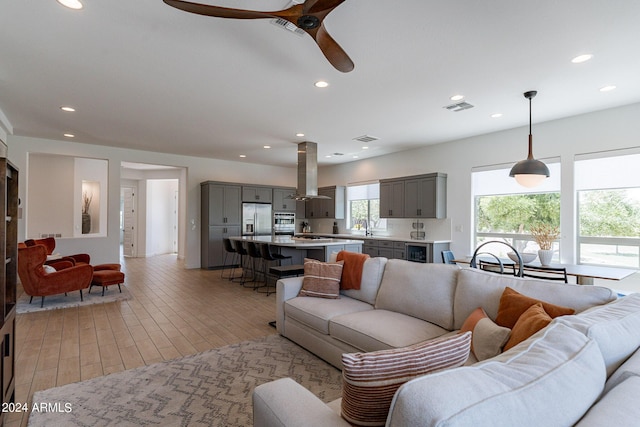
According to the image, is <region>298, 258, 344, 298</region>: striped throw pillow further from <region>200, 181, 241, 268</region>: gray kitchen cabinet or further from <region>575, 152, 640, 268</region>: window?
<region>200, 181, 241, 268</region>: gray kitchen cabinet

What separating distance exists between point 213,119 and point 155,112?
0.80m

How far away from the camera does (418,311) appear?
105 inches

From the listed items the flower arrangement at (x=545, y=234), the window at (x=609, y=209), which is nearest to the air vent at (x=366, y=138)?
the flower arrangement at (x=545, y=234)

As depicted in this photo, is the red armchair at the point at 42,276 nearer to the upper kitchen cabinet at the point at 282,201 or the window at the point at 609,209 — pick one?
the upper kitchen cabinet at the point at 282,201

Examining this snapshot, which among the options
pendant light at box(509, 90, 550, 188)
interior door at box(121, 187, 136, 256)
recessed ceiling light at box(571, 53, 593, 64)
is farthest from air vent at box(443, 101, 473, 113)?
interior door at box(121, 187, 136, 256)

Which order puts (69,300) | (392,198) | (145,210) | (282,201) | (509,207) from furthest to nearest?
(145,210)
(282,201)
(392,198)
(509,207)
(69,300)

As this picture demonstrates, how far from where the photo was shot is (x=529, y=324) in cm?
162

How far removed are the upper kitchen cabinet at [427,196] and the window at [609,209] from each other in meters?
2.16

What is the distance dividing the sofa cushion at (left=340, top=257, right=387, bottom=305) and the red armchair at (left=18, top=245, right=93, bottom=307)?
408 cm

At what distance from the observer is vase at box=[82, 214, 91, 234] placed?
7.72m

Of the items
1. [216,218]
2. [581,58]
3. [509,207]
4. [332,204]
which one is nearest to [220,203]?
[216,218]

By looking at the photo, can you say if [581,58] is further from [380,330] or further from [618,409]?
[618,409]

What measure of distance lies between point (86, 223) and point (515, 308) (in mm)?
8985

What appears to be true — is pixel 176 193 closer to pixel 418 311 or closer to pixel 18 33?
pixel 18 33
